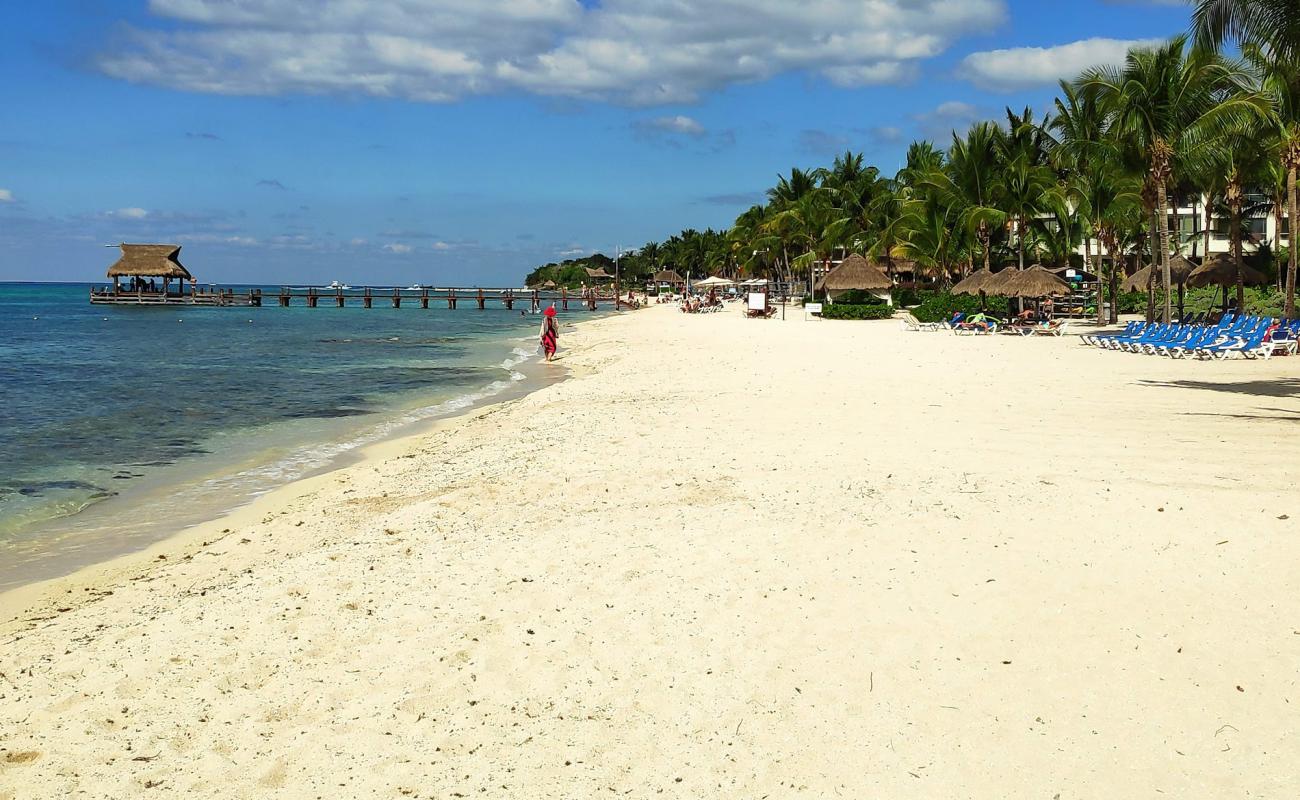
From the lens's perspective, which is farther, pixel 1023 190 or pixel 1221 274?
pixel 1023 190

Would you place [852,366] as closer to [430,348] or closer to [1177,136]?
[1177,136]

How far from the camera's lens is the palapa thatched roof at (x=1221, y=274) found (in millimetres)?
27766

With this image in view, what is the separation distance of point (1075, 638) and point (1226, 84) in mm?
24671

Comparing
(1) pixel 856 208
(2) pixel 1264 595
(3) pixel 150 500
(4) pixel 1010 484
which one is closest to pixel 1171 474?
(4) pixel 1010 484

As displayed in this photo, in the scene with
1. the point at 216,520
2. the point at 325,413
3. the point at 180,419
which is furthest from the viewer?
the point at 325,413

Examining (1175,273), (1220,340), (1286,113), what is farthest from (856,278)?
(1220,340)

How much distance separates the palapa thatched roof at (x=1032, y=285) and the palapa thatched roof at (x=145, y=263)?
73332mm

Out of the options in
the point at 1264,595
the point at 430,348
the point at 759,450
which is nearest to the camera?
the point at 1264,595

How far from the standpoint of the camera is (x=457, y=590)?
5820 millimetres

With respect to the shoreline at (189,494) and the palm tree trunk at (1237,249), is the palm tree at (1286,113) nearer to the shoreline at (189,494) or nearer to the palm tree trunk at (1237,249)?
the palm tree trunk at (1237,249)

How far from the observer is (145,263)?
3155 inches

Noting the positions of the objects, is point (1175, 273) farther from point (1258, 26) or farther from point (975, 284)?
point (1258, 26)

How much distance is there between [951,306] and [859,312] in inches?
220

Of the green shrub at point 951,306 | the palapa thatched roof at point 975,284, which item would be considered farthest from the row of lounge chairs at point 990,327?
the green shrub at point 951,306
